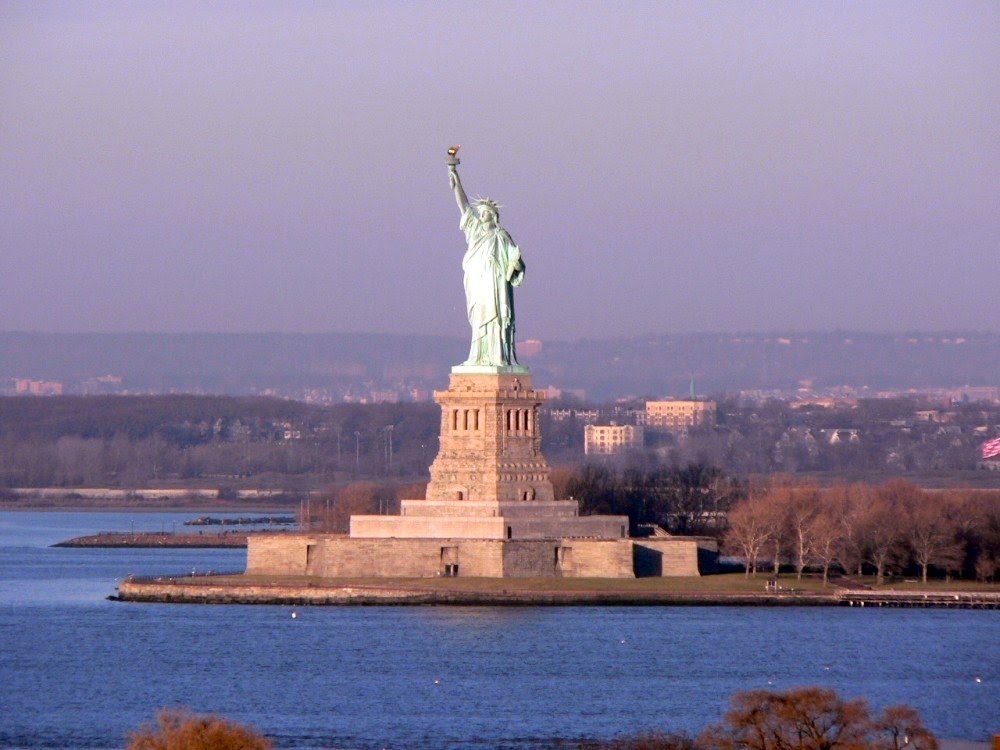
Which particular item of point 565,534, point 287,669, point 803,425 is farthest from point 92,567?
point 803,425

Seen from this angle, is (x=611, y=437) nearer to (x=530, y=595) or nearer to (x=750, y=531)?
(x=750, y=531)

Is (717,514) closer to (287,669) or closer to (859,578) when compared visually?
(859,578)

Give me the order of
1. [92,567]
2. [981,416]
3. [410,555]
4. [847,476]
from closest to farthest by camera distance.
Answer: [410,555], [92,567], [847,476], [981,416]

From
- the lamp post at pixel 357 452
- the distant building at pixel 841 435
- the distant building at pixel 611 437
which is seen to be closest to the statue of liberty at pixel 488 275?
the lamp post at pixel 357 452

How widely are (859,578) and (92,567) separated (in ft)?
76.4

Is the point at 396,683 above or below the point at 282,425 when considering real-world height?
below

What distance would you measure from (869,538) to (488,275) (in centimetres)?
1127

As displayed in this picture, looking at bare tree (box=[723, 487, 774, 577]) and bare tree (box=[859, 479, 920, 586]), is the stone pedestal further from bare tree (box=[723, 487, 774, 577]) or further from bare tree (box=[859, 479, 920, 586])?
bare tree (box=[859, 479, 920, 586])

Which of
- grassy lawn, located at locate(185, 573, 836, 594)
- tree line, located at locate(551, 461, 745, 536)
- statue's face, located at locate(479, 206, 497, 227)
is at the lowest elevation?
grassy lawn, located at locate(185, 573, 836, 594)

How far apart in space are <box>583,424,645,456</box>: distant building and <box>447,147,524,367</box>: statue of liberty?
98.1 meters

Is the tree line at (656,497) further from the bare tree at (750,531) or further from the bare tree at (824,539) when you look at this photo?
the bare tree at (824,539)

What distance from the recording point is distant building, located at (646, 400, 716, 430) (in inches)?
7293

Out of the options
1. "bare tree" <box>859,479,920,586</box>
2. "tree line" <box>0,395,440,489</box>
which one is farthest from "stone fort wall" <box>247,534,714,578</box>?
"tree line" <box>0,395,440,489</box>

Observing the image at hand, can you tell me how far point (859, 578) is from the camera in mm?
69750
